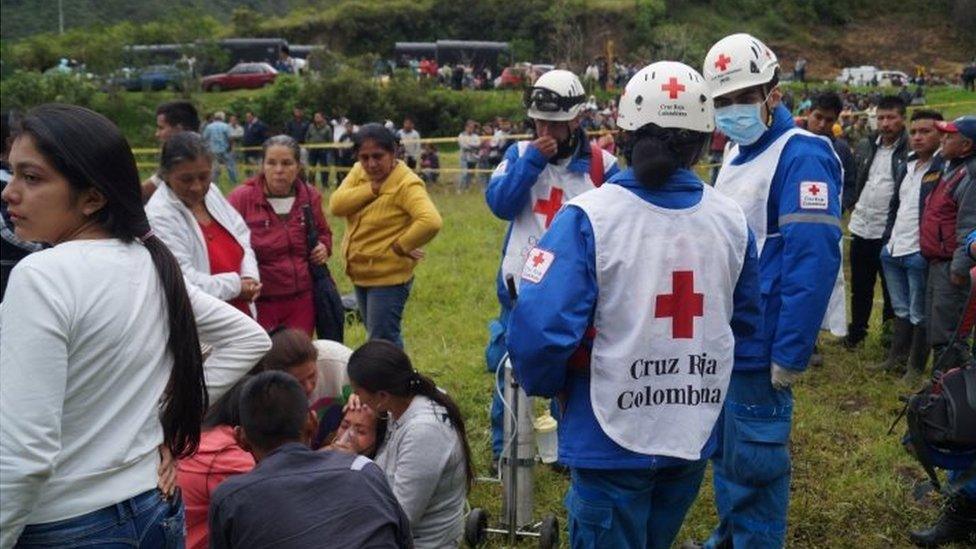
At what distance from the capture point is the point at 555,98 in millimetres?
5152

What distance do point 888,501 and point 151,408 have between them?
166 inches

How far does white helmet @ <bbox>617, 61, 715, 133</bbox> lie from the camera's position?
10.5ft

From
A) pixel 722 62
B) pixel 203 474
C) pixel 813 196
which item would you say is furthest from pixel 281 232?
pixel 813 196

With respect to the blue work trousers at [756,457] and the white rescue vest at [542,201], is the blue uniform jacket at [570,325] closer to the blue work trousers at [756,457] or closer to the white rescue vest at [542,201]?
the blue work trousers at [756,457]

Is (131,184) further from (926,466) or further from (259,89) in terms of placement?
(259,89)

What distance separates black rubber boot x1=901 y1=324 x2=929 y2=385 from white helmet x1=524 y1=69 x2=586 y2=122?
369 centimetres

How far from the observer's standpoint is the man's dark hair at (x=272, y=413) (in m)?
3.05

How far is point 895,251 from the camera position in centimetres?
771

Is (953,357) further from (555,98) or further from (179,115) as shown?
(179,115)

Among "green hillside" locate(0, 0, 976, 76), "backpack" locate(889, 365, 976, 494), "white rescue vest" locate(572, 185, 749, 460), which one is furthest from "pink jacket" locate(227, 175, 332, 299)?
"green hillside" locate(0, 0, 976, 76)

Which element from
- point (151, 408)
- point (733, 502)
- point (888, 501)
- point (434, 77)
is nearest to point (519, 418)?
point (733, 502)

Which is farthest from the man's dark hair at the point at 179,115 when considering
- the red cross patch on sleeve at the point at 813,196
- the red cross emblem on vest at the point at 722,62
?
the red cross patch on sleeve at the point at 813,196

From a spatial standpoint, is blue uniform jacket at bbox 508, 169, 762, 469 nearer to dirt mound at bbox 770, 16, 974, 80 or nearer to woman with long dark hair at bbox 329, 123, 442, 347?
woman with long dark hair at bbox 329, 123, 442, 347

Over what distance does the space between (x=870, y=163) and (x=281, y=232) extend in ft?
16.6
